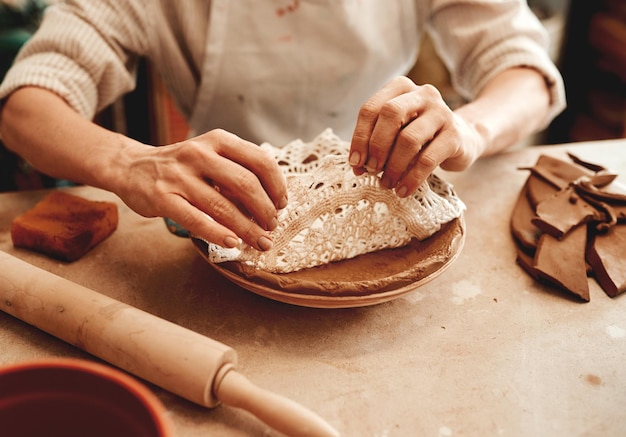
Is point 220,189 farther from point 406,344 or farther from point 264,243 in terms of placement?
point 406,344

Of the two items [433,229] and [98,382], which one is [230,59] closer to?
[433,229]

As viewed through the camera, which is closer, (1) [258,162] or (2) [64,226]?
(1) [258,162]

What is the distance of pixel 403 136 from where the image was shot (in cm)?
72

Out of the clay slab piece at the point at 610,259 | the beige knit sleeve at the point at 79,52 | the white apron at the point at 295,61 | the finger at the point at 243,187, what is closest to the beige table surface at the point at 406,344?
the clay slab piece at the point at 610,259

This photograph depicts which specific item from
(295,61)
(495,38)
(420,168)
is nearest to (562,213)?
(420,168)

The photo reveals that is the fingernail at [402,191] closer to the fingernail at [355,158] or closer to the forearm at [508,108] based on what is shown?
the fingernail at [355,158]

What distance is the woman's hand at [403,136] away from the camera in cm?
72

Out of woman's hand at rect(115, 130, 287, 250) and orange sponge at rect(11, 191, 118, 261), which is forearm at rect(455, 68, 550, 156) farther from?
orange sponge at rect(11, 191, 118, 261)

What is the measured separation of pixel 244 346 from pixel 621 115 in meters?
2.02

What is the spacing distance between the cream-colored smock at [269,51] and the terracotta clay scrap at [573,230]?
290 mm

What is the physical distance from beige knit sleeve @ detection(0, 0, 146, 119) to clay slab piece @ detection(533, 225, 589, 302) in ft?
2.54

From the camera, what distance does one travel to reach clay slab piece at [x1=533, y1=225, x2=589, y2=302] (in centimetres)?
75

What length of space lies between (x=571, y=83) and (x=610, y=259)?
1863 millimetres

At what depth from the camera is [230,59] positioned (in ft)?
3.63
